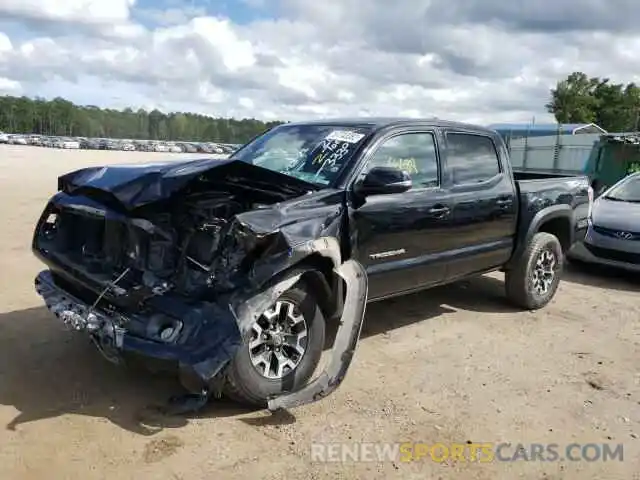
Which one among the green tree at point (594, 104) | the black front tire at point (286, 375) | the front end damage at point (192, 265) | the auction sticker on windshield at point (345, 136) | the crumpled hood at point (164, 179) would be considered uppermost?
the green tree at point (594, 104)

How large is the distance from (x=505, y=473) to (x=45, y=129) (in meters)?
127

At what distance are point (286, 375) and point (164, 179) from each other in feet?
4.87

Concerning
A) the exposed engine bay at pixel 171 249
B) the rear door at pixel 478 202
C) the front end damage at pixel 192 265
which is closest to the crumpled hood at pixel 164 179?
the front end damage at pixel 192 265

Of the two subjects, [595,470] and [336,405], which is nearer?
[595,470]

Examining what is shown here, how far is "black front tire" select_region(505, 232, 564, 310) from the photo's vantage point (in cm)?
634

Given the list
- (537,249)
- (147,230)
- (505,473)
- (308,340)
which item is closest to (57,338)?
(147,230)

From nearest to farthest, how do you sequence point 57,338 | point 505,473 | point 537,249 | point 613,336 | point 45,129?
1. point 505,473
2. point 57,338
3. point 613,336
4. point 537,249
5. point 45,129

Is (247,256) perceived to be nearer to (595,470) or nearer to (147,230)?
(147,230)

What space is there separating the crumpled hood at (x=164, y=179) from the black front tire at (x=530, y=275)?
2.91 m

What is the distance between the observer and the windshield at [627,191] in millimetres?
9148

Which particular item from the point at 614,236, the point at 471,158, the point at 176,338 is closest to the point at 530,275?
the point at 471,158

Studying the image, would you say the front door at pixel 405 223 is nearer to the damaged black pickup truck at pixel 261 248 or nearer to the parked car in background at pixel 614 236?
the damaged black pickup truck at pixel 261 248

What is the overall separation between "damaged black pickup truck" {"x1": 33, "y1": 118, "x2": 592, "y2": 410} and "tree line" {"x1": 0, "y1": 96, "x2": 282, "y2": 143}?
107 metres

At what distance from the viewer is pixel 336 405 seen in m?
4.16
